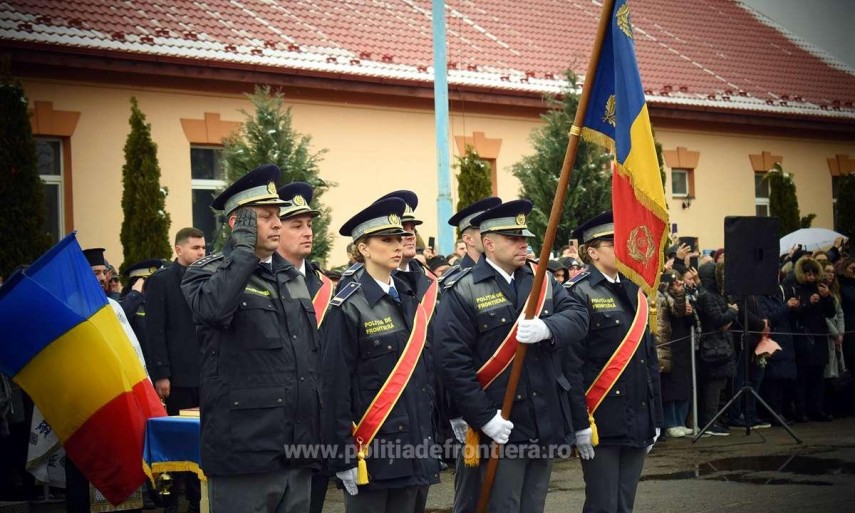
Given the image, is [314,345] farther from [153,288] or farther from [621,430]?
[153,288]

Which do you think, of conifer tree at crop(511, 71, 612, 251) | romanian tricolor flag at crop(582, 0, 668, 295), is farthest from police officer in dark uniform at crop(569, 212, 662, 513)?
conifer tree at crop(511, 71, 612, 251)

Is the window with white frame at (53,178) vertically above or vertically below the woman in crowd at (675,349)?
above

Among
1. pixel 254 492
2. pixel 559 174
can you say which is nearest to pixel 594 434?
pixel 254 492

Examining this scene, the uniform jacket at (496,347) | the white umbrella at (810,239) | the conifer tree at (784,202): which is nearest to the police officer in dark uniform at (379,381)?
the uniform jacket at (496,347)

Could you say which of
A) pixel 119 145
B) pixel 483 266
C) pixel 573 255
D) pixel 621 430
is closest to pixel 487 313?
pixel 483 266

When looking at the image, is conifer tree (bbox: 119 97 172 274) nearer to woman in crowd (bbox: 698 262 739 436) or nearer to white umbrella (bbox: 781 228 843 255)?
woman in crowd (bbox: 698 262 739 436)

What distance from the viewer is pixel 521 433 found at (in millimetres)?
7094

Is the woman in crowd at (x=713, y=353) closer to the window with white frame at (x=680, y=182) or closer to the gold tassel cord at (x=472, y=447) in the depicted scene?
the gold tassel cord at (x=472, y=447)

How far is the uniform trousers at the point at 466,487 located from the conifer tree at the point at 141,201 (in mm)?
10444

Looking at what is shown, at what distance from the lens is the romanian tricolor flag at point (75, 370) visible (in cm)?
787

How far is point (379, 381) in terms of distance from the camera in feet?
22.0

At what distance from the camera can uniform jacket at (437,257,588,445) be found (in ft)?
23.3

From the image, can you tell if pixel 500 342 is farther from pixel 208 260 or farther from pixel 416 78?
pixel 416 78

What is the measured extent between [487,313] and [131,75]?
12996 millimetres
